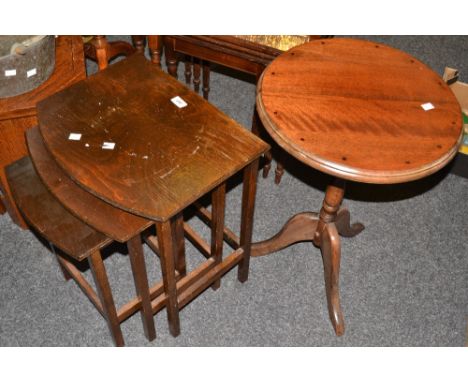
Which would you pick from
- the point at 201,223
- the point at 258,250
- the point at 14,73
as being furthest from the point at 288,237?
the point at 14,73

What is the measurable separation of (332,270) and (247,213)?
1.36 ft

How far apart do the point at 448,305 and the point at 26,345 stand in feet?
5.23

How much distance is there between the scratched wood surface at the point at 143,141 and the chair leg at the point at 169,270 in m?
0.09

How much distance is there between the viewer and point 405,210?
7.97 feet

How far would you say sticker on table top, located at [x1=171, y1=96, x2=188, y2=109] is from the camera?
1.61 metres

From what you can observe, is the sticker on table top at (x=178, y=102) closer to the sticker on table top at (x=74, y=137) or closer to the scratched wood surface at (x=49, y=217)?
the sticker on table top at (x=74, y=137)

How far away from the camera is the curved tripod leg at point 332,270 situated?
193 cm

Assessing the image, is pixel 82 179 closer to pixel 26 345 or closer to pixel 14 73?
pixel 14 73

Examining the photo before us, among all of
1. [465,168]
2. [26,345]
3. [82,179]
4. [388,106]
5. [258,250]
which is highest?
[388,106]

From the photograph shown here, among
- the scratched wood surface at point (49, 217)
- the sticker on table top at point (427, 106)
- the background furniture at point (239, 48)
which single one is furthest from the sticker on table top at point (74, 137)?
the sticker on table top at point (427, 106)

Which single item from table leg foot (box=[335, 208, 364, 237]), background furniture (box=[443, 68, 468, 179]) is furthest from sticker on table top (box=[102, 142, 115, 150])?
background furniture (box=[443, 68, 468, 179])

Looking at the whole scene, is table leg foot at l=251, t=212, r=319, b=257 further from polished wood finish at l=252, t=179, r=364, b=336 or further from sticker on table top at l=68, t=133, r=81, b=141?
sticker on table top at l=68, t=133, r=81, b=141

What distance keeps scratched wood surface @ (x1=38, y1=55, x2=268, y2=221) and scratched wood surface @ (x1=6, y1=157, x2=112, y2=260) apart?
15cm

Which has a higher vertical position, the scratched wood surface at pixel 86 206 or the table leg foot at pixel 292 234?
the scratched wood surface at pixel 86 206
